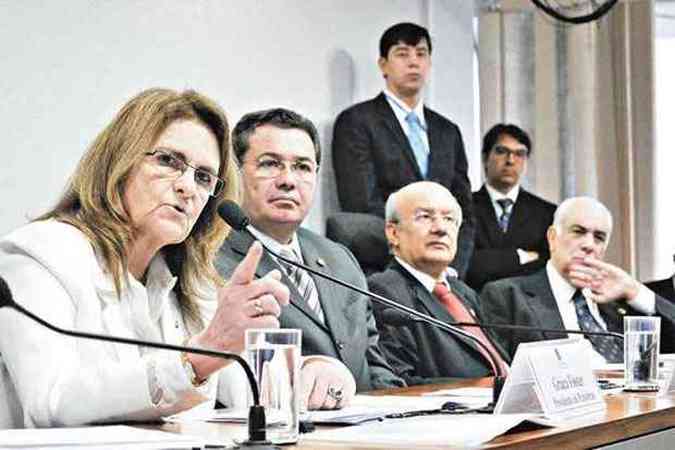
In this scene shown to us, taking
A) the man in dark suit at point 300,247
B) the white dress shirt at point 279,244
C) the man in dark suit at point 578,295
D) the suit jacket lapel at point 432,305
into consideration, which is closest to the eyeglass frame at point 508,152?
the man in dark suit at point 578,295

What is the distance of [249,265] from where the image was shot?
89.2 inches

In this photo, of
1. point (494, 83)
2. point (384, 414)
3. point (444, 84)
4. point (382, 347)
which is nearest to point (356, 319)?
point (382, 347)

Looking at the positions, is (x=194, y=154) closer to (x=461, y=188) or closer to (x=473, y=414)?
(x=473, y=414)

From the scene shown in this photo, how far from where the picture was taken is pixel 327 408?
277 centimetres

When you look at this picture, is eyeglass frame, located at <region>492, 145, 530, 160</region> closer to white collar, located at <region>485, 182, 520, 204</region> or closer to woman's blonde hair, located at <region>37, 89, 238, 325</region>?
white collar, located at <region>485, 182, 520, 204</region>

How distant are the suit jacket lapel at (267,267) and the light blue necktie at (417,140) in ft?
8.31

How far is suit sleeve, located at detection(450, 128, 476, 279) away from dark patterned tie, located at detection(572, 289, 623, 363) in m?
0.96

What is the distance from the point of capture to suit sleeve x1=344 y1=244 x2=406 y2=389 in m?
4.18

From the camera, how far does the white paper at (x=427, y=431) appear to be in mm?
2004

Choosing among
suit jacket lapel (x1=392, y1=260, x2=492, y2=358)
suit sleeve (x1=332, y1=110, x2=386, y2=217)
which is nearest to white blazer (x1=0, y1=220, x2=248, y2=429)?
suit jacket lapel (x1=392, y1=260, x2=492, y2=358)

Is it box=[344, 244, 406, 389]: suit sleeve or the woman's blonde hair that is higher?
the woman's blonde hair

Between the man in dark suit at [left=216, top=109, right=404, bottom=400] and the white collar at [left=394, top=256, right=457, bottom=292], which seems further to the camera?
the white collar at [left=394, top=256, right=457, bottom=292]

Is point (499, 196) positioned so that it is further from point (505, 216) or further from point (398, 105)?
point (398, 105)

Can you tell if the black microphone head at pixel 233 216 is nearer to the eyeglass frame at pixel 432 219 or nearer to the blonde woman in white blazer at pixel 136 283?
the blonde woman in white blazer at pixel 136 283
